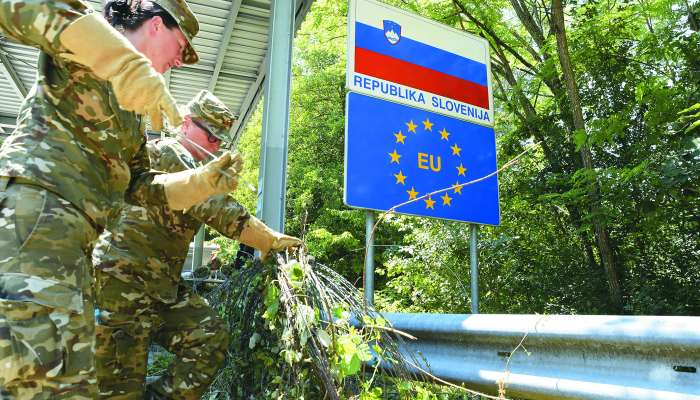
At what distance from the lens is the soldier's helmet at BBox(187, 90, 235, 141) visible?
115 inches

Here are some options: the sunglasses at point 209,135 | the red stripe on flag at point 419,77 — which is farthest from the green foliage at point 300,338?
the red stripe on flag at point 419,77

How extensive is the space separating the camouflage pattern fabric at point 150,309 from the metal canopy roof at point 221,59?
372 centimetres

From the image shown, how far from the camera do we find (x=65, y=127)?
1697 mm

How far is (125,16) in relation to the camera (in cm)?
196

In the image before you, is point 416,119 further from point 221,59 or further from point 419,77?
point 221,59

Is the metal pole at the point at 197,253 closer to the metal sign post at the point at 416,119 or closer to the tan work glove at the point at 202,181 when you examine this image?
the metal sign post at the point at 416,119

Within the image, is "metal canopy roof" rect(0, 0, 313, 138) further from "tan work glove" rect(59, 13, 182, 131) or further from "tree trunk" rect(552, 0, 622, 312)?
"tan work glove" rect(59, 13, 182, 131)

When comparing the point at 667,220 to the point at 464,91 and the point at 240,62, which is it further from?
the point at 240,62

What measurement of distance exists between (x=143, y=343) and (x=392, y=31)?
9.30ft

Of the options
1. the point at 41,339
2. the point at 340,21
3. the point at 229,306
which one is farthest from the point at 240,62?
the point at 41,339

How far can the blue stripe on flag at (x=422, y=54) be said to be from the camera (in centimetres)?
386

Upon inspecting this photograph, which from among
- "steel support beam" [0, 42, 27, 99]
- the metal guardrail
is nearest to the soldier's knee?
the metal guardrail

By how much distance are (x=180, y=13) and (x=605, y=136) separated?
15.1 feet

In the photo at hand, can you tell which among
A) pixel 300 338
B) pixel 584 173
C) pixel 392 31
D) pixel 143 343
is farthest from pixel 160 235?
pixel 584 173
